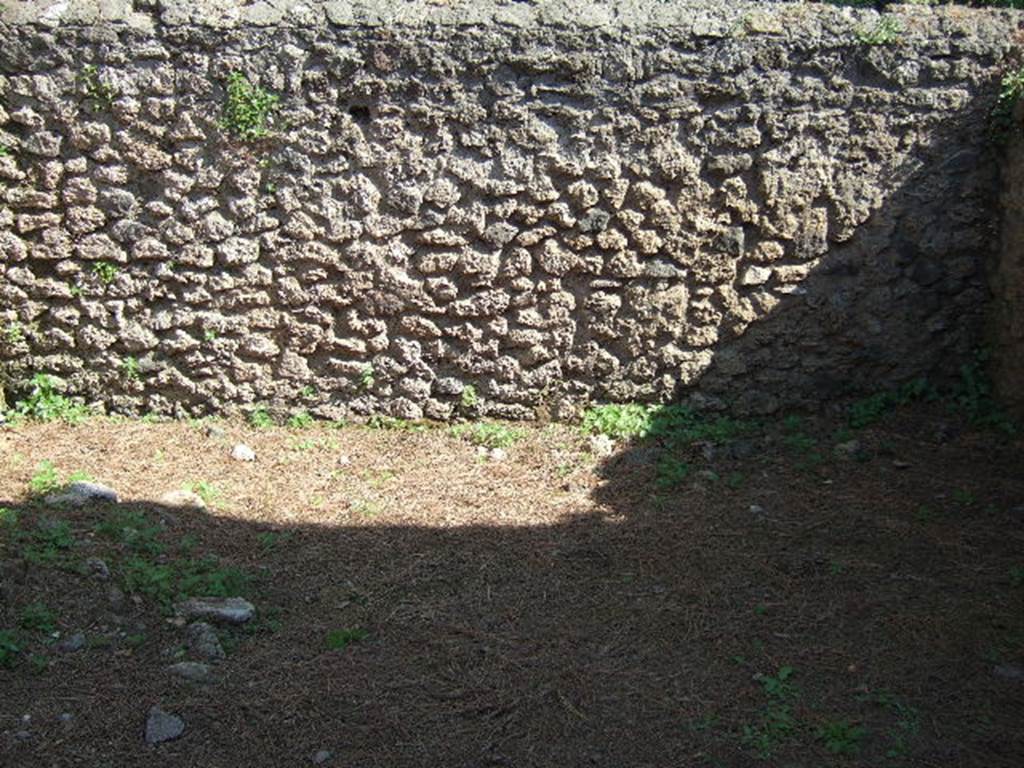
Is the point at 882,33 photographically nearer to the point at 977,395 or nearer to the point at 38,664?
the point at 977,395

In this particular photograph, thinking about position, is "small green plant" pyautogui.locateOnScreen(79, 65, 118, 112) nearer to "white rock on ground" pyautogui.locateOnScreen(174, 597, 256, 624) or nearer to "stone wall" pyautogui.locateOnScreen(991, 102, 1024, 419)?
"white rock on ground" pyautogui.locateOnScreen(174, 597, 256, 624)

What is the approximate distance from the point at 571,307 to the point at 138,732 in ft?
10.4

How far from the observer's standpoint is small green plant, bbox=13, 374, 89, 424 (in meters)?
5.76

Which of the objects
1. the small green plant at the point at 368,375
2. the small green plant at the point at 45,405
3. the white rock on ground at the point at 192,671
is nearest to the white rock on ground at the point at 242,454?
the small green plant at the point at 368,375

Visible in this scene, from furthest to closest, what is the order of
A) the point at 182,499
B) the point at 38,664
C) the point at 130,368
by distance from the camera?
the point at 130,368 → the point at 182,499 → the point at 38,664

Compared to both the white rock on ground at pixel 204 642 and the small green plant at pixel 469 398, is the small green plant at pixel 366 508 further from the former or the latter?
the white rock on ground at pixel 204 642

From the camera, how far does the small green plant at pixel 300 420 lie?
5820mm

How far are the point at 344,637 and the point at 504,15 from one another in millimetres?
3143

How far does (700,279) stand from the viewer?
578cm

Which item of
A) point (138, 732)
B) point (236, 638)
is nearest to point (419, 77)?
point (236, 638)

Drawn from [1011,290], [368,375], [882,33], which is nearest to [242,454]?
[368,375]

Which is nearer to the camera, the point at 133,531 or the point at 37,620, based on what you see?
the point at 37,620

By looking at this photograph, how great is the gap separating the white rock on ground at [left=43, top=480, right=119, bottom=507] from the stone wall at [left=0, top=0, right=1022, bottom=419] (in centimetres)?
101

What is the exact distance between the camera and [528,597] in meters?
4.32
